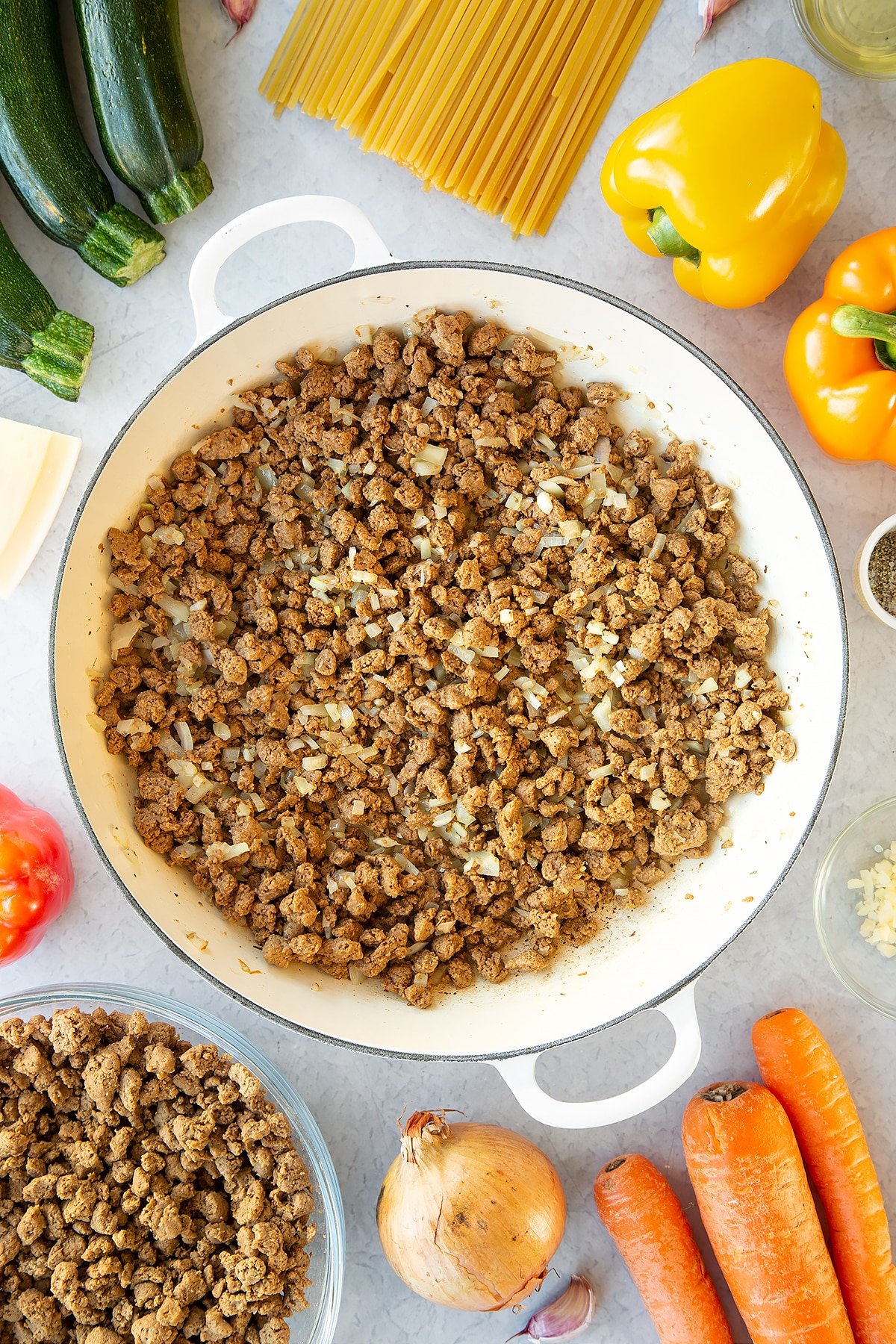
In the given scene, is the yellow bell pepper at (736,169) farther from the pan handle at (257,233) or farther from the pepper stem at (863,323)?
the pan handle at (257,233)

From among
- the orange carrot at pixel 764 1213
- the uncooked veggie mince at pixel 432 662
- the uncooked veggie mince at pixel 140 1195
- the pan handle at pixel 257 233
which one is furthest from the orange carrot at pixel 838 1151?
the pan handle at pixel 257 233

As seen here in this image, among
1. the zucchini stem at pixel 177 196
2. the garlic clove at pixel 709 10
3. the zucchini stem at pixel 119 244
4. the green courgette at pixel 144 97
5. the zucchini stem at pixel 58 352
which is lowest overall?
the zucchini stem at pixel 58 352

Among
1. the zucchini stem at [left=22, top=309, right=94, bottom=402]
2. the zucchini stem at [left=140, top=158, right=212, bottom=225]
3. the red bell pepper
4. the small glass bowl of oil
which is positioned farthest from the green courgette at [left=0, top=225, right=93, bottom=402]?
the small glass bowl of oil

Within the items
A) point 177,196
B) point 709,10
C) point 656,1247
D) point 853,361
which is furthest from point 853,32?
point 656,1247

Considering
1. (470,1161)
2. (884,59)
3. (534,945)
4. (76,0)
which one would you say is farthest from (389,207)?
(470,1161)

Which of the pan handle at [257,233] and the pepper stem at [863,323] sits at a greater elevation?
the pepper stem at [863,323]

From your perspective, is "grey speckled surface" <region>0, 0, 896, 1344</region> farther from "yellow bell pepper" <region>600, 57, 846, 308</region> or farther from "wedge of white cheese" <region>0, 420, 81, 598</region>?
"yellow bell pepper" <region>600, 57, 846, 308</region>
